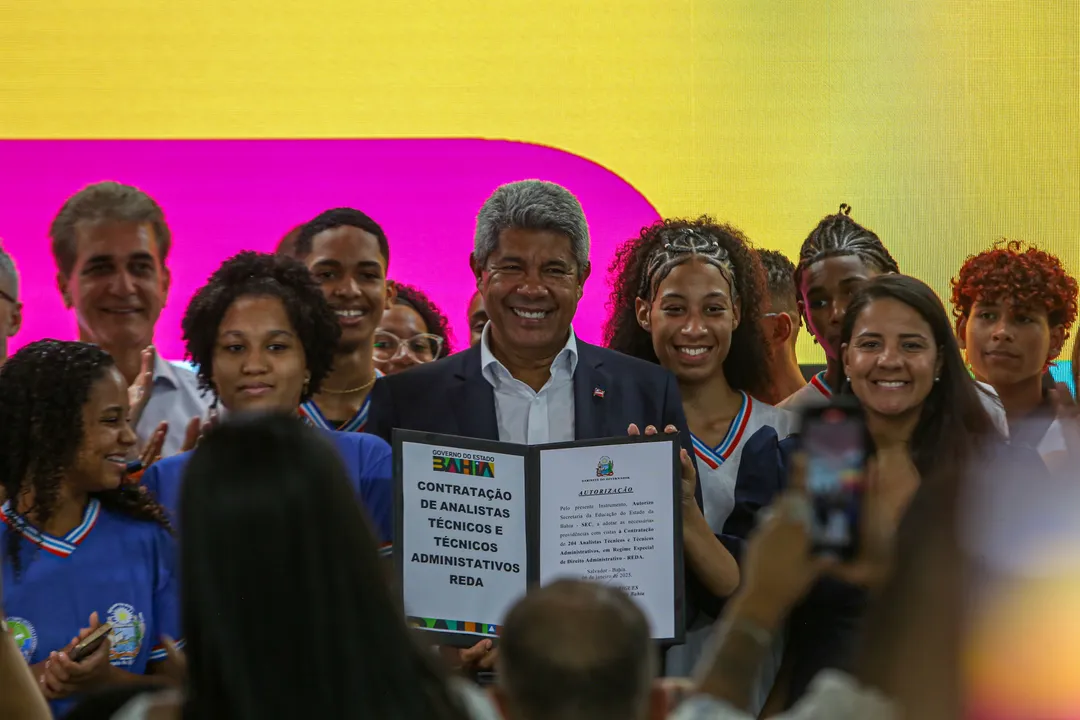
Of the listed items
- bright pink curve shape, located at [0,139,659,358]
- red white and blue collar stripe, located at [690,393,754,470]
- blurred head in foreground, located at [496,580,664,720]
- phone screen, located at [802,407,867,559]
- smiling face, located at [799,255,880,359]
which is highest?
bright pink curve shape, located at [0,139,659,358]

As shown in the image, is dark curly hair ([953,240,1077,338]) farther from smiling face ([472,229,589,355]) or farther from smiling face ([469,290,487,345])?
smiling face ([469,290,487,345])

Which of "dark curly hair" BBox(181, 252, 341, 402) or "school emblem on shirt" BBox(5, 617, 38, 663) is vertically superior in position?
"dark curly hair" BBox(181, 252, 341, 402)

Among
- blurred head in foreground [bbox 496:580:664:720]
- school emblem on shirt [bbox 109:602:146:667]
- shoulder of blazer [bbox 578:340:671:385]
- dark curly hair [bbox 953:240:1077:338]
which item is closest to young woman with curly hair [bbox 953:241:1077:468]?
dark curly hair [bbox 953:240:1077:338]

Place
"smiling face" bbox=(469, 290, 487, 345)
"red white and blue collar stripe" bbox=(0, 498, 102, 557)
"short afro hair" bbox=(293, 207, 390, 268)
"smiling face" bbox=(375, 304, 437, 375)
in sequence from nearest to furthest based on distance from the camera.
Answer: "red white and blue collar stripe" bbox=(0, 498, 102, 557) < "short afro hair" bbox=(293, 207, 390, 268) < "smiling face" bbox=(375, 304, 437, 375) < "smiling face" bbox=(469, 290, 487, 345)

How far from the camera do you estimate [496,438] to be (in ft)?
12.4

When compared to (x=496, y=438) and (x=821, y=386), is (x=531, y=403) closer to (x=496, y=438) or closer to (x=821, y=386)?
(x=496, y=438)

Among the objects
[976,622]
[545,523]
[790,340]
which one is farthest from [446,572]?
[790,340]

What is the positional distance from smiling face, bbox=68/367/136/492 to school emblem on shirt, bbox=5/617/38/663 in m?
0.36

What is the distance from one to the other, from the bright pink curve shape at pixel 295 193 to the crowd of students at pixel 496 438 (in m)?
1.09

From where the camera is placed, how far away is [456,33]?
6543mm

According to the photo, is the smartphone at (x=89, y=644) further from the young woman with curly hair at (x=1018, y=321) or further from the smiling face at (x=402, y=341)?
the young woman with curly hair at (x=1018, y=321)

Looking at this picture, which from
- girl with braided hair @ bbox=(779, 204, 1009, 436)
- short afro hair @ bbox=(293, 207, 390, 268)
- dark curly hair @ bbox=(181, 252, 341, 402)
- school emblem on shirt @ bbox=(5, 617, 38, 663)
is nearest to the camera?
school emblem on shirt @ bbox=(5, 617, 38, 663)

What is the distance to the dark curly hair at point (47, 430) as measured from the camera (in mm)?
3285

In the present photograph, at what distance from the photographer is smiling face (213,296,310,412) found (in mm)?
3535
